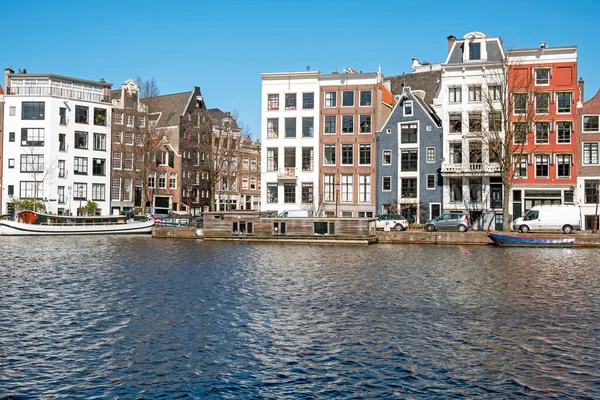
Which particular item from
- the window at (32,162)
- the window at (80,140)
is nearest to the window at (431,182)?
the window at (80,140)

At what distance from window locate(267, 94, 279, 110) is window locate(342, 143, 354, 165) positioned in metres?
9.90

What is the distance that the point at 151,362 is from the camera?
56.9ft

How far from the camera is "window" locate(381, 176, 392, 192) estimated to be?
76500 millimetres

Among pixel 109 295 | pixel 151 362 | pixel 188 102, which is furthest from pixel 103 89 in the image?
pixel 151 362

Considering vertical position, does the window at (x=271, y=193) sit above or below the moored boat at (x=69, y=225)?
above

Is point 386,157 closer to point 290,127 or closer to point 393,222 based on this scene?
point 290,127

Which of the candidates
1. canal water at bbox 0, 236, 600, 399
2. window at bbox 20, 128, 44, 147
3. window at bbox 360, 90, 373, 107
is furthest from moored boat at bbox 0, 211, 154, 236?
canal water at bbox 0, 236, 600, 399

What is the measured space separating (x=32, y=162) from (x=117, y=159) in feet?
40.4

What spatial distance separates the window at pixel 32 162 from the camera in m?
89.4

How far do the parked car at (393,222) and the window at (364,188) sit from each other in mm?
10560

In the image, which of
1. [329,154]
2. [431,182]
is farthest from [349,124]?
[431,182]

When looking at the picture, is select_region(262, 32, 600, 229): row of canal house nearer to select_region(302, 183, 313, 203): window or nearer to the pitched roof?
select_region(302, 183, 313, 203): window

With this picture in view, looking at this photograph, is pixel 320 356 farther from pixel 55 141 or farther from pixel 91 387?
pixel 55 141

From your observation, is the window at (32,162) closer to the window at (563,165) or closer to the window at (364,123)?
the window at (364,123)
